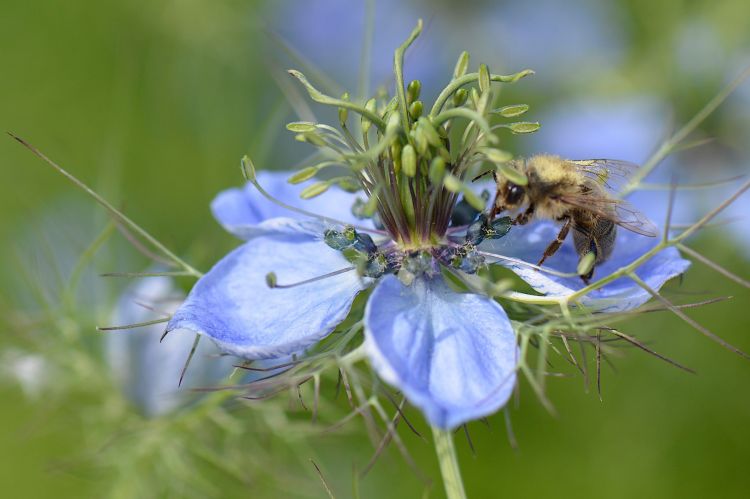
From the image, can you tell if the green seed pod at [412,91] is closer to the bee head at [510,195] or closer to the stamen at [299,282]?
the bee head at [510,195]

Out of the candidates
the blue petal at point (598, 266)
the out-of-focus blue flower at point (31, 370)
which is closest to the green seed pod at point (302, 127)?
the blue petal at point (598, 266)

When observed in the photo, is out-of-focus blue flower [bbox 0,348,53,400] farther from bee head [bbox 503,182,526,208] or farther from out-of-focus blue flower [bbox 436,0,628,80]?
out-of-focus blue flower [bbox 436,0,628,80]

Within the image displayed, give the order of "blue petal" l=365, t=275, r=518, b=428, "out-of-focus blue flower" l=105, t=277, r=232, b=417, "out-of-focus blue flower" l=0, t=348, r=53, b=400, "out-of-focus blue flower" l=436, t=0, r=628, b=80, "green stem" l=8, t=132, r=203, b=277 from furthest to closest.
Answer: "out-of-focus blue flower" l=436, t=0, r=628, b=80 < "out-of-focus blue flower" l=0, t=348, r=53, b=400 < "out-of-focus blue flower" l=105, t=277, r=232, b=417 < "green stem" l=8, t=132, r=203, b=277 < "blue petal" l=365, t=275, r=518, b=428

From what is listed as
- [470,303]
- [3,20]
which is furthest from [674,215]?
[3,20]

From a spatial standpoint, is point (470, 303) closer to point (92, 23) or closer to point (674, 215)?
point (674, 215)

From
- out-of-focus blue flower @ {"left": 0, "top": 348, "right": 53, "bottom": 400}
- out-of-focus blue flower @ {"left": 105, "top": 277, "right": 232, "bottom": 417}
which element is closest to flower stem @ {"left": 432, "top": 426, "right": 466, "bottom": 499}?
out-of-focus blue flower @ {"left": 105, "top": 277, "right": 232, "bottom": 417}

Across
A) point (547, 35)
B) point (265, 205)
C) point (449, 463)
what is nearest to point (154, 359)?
point (265, 205)

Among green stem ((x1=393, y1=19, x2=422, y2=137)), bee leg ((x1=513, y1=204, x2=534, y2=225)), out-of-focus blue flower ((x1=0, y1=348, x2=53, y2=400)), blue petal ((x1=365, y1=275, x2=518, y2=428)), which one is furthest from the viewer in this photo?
out-of-focus blue flower ((x1=0, y1=348, x2=53, y2=400))
